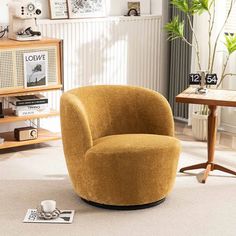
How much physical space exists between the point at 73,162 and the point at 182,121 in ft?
8.77

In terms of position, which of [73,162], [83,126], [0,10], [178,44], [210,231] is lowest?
[210,231]

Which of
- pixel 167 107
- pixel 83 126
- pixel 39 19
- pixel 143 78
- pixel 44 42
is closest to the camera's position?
pixel 83 126

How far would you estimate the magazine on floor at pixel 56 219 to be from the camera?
3326 mm

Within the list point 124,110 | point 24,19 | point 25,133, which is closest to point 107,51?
point 24,19

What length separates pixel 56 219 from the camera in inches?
132

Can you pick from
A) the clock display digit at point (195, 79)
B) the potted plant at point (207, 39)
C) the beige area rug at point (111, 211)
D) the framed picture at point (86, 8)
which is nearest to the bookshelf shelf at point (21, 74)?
the beige area rug at point (111, 211)

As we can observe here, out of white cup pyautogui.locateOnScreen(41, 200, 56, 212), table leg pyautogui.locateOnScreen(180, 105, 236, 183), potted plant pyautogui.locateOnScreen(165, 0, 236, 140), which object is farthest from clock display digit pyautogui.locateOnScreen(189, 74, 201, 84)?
white cup pyautogui.locateOnScreen(41, 200, 56, 212)

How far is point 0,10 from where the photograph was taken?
4.86 m

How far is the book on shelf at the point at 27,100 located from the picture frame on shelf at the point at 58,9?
0.79 meters

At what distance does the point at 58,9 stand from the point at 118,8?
2.49ft

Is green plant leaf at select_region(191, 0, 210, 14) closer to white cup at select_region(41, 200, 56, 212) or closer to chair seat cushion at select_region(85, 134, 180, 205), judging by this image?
chair seat cushion at select_region(85, 134, 180, 205)

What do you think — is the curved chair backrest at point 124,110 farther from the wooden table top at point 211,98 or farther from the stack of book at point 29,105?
the stack of book at point 29,105

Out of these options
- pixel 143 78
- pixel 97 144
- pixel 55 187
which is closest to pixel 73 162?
pixel 97 144

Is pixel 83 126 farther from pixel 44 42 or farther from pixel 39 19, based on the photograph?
pixel 39 19
